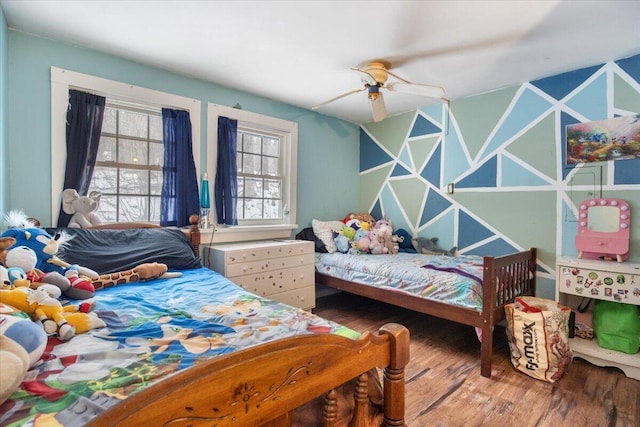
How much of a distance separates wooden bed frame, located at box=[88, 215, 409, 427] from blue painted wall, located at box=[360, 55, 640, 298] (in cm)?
259

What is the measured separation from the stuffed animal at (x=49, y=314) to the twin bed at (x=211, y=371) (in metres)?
0.04

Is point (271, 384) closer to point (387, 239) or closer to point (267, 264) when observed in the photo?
point (267, 264)

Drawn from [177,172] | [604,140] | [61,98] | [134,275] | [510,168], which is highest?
[61,98]

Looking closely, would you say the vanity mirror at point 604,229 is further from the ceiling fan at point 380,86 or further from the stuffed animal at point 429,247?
the ceiling fan at point 380,86

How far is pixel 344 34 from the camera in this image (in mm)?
2180

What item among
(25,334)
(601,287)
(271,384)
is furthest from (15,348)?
(601,287)

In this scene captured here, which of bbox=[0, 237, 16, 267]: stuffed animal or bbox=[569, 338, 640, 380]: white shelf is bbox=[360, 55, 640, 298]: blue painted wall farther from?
bbox=[0, 237, 16, 267]: stuffed animal

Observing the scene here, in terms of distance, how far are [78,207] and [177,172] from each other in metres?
0.80

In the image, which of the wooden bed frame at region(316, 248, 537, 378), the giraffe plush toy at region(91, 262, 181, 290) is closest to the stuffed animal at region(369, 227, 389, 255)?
the wooden bed frame at region(316, 248, 537, 378)

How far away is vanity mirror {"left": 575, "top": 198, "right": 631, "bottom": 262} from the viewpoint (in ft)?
7.89

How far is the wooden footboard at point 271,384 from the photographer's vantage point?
22.0 inches

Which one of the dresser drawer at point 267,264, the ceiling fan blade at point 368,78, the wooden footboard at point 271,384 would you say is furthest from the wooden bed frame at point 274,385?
the ceiling fan blade at point 368,78

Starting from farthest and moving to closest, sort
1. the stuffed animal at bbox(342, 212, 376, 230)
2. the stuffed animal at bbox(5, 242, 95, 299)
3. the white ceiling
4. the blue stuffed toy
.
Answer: the stuffed animal at bbox(342, 212, 376, 230), the white ceiling, the blue stuffed toy, the stuffed animal at bbox(5, 242, 95, 299)

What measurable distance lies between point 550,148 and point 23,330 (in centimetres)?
362
